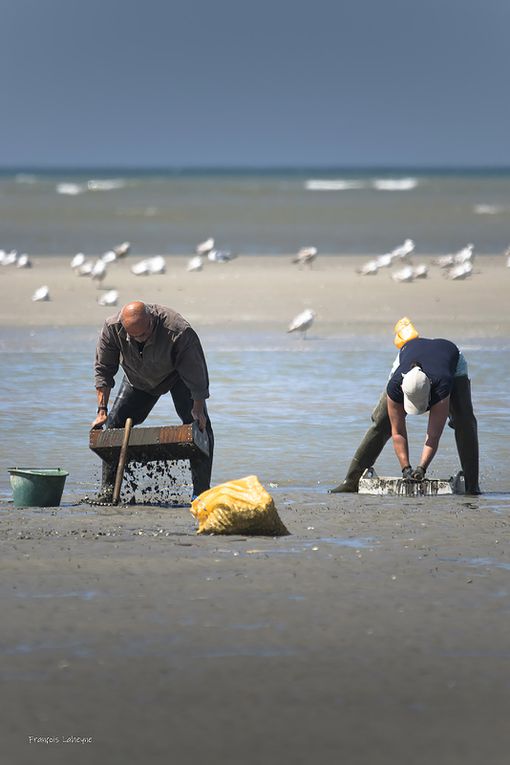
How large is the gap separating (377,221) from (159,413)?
30.7 metres

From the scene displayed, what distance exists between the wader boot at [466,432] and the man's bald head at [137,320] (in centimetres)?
206

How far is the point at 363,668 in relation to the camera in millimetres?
5469

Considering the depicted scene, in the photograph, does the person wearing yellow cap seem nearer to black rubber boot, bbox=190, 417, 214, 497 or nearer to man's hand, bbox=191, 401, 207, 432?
black rubber boot, bbox=190, 417, 214, 497

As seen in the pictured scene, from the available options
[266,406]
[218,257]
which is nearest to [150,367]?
[266,406]

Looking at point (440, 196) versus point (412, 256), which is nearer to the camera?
point (412, 256)

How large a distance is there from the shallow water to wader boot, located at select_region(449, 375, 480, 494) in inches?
9.3

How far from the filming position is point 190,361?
27.8 ft

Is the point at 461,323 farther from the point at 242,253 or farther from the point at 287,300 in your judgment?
the point at 242,253

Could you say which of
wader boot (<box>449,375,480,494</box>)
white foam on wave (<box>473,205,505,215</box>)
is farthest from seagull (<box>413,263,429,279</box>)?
white foam on wave (<box>473,205,505,215</box>)

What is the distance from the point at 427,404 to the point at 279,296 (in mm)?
12594

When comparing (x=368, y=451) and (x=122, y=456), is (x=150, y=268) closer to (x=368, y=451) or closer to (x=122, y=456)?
(x=368, y=451)

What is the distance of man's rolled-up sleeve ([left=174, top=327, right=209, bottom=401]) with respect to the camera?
8453 millimetres

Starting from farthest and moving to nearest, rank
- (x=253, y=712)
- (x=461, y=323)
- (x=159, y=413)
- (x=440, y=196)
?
1. (x=440, y=196)
2. (x=461, y=323)
3. (x=159, y=413)
4. (x=253, y=712)

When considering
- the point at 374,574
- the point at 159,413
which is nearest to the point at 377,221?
the point at 159,413
